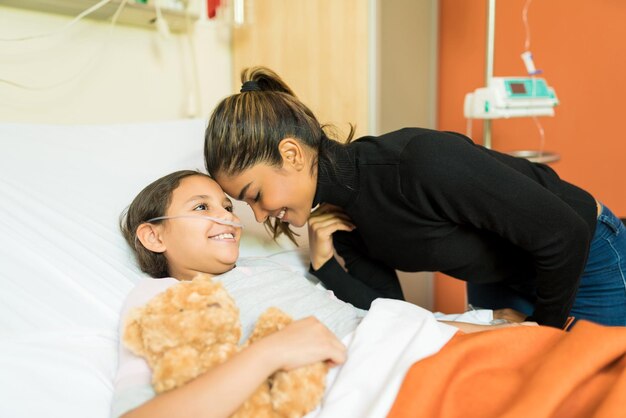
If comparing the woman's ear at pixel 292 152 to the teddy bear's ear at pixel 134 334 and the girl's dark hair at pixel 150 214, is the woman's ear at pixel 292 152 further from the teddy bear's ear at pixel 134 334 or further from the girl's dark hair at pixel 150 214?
the teddy bear's ear at pixel 134 334

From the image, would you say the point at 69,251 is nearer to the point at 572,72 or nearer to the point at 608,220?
the point at 608,220

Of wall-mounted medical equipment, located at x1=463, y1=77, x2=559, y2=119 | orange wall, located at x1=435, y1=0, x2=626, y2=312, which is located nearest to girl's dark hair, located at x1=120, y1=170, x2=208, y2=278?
wall-mounted medical equipment, located at x1=463, y1=77, x2=559, y2=119

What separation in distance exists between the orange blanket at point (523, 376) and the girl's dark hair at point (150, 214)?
708 millimetres

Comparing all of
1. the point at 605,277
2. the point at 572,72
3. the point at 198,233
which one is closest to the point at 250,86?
the point at 198,233

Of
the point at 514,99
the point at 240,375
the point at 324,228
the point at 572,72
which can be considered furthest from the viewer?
the point at 572,72

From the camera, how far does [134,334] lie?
0.85 m

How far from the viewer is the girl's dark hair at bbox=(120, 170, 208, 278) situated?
123cm

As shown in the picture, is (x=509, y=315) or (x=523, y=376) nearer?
(x=523, y=376)

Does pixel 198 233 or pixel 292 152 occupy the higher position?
pixel 292 152

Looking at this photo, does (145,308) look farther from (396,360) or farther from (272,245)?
(272,245)

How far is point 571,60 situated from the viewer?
221cm

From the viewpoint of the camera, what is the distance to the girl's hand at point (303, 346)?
819 mm

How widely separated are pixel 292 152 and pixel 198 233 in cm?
30

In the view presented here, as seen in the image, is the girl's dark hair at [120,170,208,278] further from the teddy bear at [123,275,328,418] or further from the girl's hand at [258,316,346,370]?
the girl's hand at [258,316,346,370]
